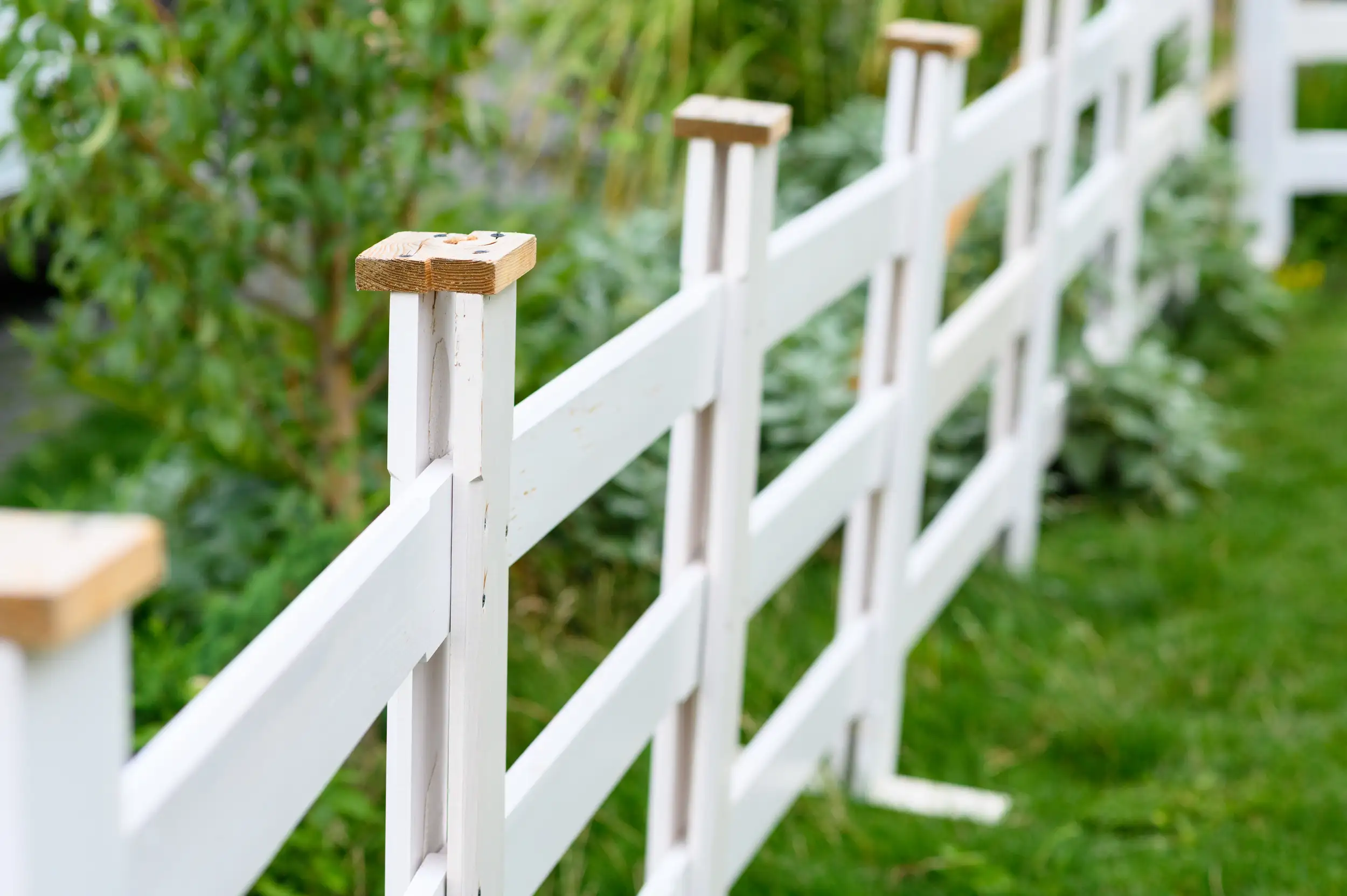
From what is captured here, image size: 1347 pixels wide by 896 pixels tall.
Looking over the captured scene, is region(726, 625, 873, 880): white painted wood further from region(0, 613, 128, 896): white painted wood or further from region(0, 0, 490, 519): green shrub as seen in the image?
region(0, 613, 128, 896): white painted wood

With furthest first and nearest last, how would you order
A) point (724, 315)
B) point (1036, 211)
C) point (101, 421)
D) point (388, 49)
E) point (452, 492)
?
point (101, 421), point (1036, 211), point (388, 49), point (724, 315), point (452, 492)

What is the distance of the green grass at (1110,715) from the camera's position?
2342 millimetres

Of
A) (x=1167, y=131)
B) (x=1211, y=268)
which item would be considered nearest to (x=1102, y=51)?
(x=1167, y=131)

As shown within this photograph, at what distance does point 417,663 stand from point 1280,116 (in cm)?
545

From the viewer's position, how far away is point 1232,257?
4.91m

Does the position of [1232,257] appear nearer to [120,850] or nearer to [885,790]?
[885,790]

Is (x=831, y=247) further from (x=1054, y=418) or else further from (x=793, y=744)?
(x=1054, y=418)

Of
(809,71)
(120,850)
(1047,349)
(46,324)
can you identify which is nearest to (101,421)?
(46,324)

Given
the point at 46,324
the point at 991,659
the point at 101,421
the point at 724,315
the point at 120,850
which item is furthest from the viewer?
the point at 46,324

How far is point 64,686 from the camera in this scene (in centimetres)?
71

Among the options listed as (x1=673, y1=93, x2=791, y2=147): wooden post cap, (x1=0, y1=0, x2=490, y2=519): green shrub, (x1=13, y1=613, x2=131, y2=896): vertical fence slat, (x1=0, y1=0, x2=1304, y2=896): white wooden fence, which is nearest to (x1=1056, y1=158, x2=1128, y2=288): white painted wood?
(x1=0, y1=0, x2=1304, y2=896): white wooden fence

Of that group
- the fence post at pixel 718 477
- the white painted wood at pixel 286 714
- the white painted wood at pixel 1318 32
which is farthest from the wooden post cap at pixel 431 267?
the white painted wood at pixel 1318 32

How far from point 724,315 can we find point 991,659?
4.49 feet

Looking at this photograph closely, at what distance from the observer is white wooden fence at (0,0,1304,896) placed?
33.9 inches
